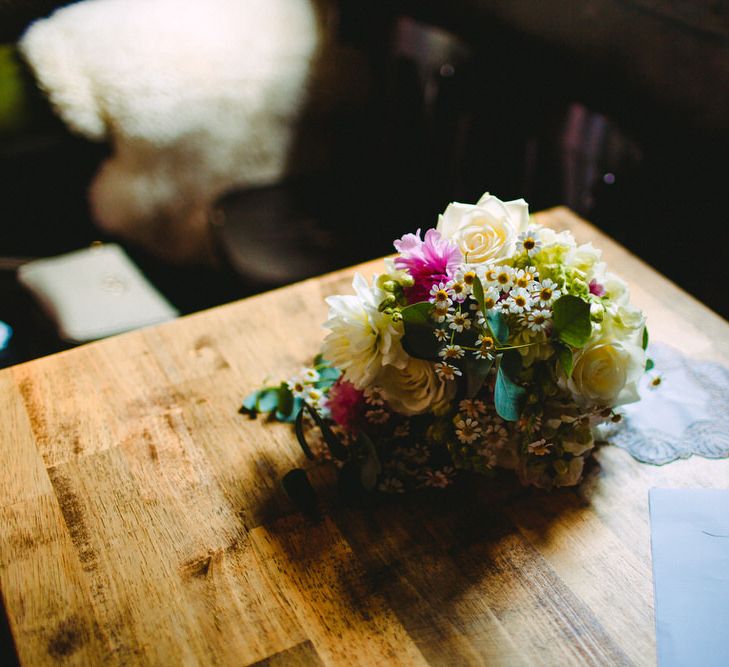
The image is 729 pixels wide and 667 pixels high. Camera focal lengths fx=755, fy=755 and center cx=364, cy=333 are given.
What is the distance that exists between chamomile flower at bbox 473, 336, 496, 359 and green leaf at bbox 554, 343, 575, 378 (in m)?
0.08

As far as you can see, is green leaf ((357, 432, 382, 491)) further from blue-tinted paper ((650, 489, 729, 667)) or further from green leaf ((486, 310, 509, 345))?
blue-tinted paper ((650, 489, 729, 667))

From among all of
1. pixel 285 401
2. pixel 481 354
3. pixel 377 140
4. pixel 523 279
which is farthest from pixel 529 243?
pixel 377 140

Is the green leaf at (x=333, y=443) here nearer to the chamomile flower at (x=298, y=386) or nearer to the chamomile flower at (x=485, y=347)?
the chamomile flower at (x=298, y=386)

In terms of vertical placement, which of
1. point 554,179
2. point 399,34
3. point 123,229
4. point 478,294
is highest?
point 478,294

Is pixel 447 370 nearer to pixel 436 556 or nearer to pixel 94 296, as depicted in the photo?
pixel 436 556

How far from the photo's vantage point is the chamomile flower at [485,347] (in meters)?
0.88

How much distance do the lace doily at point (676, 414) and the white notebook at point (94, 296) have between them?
1208 mm

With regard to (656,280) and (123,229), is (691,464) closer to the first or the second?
(656,280)

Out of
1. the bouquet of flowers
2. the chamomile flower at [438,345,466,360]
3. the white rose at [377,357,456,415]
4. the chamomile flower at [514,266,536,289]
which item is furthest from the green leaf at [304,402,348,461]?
the chamomile flower at [514,266,536,289]

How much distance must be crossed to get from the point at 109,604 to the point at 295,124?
1.96 meters

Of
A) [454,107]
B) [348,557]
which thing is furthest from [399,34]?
[348,557]

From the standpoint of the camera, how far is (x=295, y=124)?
2543 millimetres

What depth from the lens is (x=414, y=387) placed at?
0.93 m

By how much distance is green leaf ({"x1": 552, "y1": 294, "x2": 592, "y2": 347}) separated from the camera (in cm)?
87
